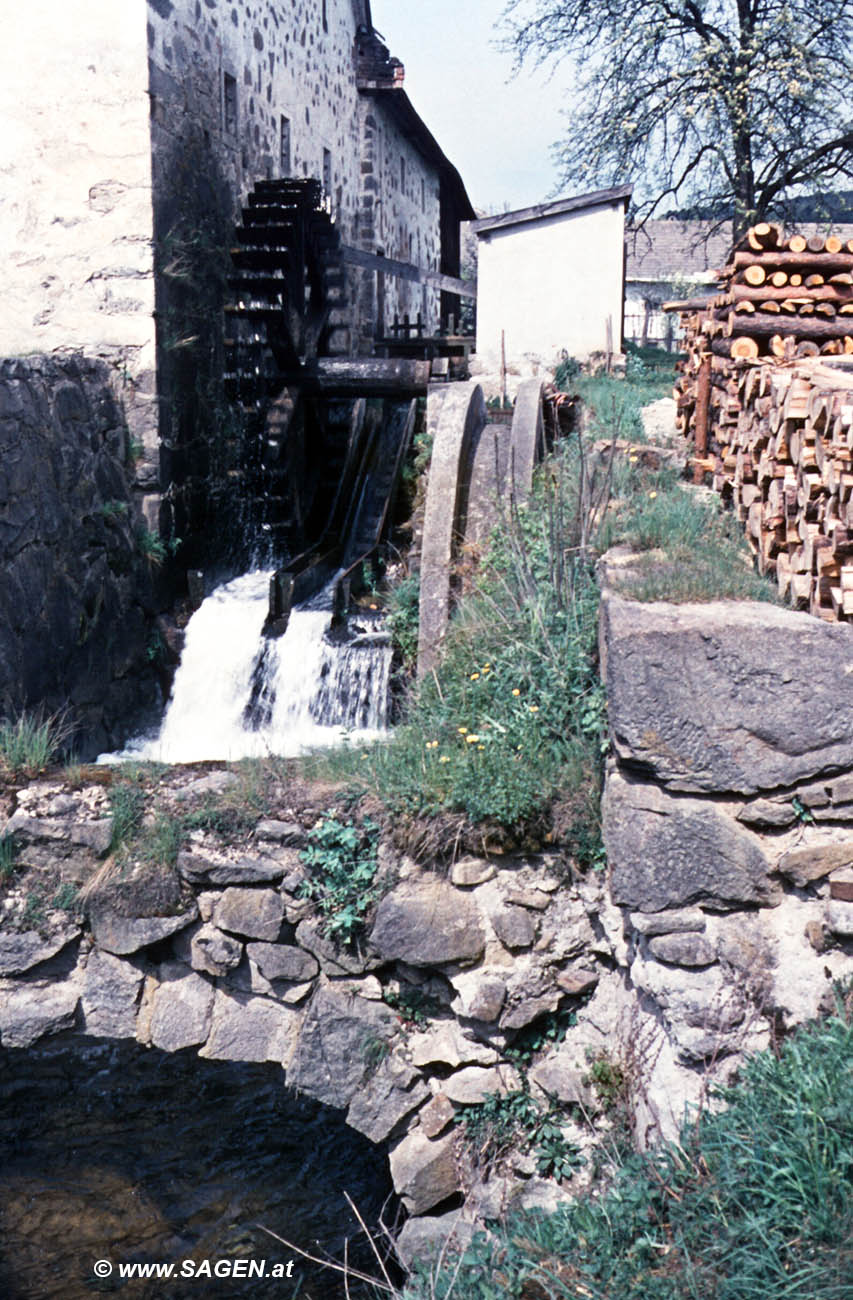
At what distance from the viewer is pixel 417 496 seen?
9039 mm

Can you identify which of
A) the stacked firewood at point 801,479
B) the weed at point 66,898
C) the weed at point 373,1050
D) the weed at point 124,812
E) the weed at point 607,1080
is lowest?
the weed at point 373,1050

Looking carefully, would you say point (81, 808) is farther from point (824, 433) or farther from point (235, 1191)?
point (824, 433)

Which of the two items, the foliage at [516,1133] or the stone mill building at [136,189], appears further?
the stone mill building at [136,189]

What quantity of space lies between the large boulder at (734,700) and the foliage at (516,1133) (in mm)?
1463

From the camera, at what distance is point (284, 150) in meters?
10.8

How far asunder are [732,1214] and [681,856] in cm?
100

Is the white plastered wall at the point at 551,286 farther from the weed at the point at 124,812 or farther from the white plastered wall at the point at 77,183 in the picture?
the weed at the point at 124,812

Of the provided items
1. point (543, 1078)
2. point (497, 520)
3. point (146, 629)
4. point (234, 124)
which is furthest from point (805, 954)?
point (234, 124)

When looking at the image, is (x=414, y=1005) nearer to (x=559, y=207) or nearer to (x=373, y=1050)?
(x=373, y=1050)

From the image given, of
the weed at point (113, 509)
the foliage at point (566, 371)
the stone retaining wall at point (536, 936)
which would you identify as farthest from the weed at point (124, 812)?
the foliage at point (566, 371)

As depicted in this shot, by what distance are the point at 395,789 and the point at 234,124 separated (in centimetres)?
702

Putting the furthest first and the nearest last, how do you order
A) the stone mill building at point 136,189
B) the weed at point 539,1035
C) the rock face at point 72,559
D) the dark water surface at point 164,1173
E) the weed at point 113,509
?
the stone mill building at point 136,189
the weed at point 113,509
the rock face at point 72,559
the dark water surface at point 164,1173
the weed at point 539,1035

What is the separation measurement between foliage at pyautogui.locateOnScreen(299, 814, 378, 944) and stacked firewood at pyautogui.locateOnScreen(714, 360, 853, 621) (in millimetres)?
1830

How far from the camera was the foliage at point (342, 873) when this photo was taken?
4449 mm
